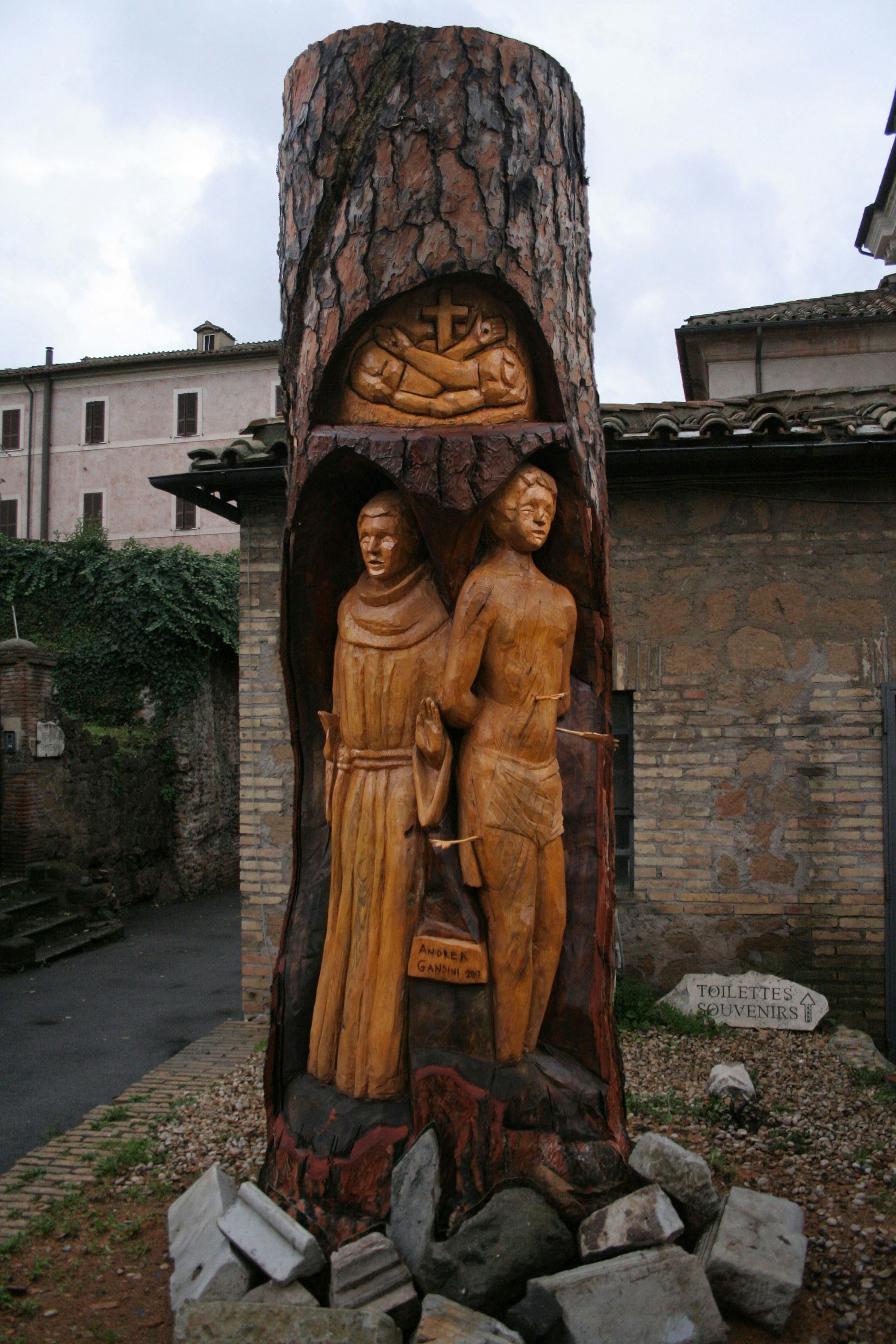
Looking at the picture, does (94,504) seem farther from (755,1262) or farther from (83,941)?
(755,1262)

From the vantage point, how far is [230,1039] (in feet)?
21.4

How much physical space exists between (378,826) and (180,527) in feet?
74.1

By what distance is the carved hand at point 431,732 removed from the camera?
3.01 metres

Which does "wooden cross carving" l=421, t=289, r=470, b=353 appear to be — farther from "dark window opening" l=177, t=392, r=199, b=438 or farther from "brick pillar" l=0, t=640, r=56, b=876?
Result: "dark window opening" l=177, t=392, r=199, b=438

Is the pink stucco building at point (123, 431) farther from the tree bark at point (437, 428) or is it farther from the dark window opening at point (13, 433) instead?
the tree bark at point (437, 428)

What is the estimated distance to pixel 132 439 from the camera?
24.7 metres

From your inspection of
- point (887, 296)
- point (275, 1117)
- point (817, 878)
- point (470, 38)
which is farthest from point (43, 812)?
point (887, 296)

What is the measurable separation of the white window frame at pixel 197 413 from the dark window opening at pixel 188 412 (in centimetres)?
1

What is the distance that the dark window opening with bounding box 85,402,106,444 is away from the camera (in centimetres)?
2484

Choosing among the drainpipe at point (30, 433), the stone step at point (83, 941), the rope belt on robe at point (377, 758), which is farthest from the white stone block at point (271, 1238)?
the drainpipe at point (30, 433)

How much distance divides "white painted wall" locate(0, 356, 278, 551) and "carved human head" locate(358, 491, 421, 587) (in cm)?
2162

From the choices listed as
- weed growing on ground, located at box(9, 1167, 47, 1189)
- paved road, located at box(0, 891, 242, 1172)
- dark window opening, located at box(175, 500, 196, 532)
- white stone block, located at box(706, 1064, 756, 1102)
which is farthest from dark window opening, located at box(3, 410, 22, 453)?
white stone block, located at box(706, 1064, 756, 1102)

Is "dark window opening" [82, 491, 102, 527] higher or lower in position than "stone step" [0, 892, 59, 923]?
higher

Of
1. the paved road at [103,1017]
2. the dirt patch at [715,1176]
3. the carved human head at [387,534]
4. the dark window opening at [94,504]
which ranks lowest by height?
the paved road at [103,1017]
